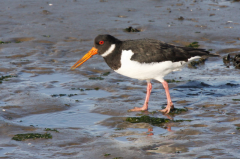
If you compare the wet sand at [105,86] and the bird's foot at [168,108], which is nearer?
the wet sand at [105,86]

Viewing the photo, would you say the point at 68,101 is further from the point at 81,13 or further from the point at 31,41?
the point at 81,13

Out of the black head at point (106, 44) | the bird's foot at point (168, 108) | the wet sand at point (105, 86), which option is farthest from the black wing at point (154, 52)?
the wet sand at point (105, 86)

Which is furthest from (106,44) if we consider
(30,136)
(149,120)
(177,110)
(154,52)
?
(30,136)

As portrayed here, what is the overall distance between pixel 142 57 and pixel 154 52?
275 millimetres

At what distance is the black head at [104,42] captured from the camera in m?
6.83

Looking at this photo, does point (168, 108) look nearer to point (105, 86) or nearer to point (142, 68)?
point (142, 68)

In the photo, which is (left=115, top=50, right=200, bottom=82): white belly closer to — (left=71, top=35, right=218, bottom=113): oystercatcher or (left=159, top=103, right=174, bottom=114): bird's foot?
(left=71, top=35, right=218, bottom=113): oystercatcher

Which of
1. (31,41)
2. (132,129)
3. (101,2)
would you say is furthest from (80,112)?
(101,2)

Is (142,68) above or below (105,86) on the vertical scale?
above

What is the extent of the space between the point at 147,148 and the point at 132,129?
2.78 feet

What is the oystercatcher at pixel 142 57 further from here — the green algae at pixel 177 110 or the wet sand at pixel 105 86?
the wet sand at pixel 105 86

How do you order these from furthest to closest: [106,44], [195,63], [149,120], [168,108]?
[195,63] → [106,44] → [168,108] → [149,120]

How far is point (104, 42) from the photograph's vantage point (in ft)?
22.7

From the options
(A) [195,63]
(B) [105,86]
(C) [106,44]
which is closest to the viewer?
(C) [106,44]
